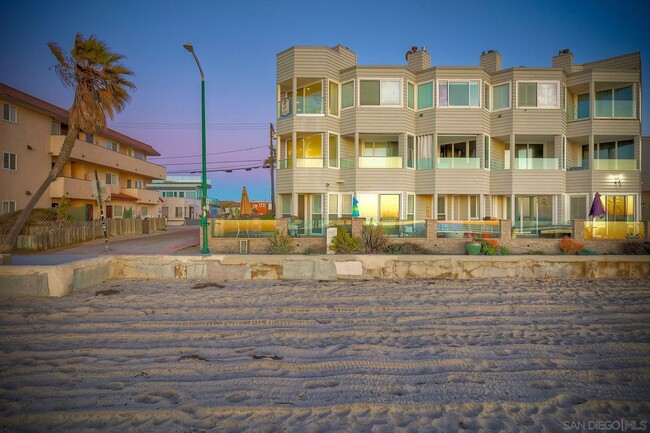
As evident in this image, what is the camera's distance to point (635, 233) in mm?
17297

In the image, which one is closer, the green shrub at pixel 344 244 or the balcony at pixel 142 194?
the green shrub at pixel 344 244

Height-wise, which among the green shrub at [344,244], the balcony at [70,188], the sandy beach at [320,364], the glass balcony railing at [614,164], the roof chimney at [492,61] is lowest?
the sandy beach at [320,364]

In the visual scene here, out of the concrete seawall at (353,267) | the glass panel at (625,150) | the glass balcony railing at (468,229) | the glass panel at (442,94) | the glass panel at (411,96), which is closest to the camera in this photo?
the concrete seawall at (353,267)

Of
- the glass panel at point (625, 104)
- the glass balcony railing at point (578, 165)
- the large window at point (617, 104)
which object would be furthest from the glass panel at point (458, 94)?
the glass panel at point (625, 104)

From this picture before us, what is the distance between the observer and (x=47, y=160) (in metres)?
26.4

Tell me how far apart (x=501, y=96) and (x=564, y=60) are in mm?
6340

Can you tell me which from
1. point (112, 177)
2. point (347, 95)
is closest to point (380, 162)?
point (347, 95)

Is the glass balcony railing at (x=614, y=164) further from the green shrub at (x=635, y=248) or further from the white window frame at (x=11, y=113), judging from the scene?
the white window frame at (x=11, y=113)

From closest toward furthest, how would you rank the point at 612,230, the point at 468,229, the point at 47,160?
the point at 612,230 → the point at 468,229 → the point at 47,160

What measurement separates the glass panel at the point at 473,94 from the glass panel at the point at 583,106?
6951 mm

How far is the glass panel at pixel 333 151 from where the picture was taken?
79.4 ft

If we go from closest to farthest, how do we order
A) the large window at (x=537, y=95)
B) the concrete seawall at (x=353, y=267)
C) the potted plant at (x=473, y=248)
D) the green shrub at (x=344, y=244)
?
the concrete seawall at (x=353, y=267), the green shrub at (x=344, y=244), the potted plant at (x=473, y=248), the large window at (x=537, y=95)

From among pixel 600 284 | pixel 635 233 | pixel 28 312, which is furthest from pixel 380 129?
pixel 28 312

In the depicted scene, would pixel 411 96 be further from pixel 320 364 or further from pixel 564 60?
pixel 320 364
